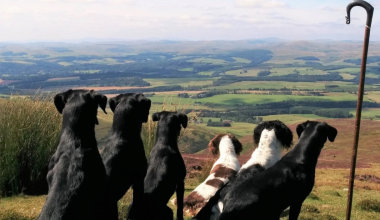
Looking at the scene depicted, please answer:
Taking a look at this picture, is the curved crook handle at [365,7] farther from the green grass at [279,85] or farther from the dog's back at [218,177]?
the green grass at [279,85]

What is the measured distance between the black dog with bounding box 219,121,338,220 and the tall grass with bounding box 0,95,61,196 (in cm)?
769

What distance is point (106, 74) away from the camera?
610ft

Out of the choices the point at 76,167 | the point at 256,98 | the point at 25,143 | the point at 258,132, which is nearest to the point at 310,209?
the point at 258,132

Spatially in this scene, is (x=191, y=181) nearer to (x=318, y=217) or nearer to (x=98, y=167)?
(x=318, y=217)

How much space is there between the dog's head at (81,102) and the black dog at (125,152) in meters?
0.72

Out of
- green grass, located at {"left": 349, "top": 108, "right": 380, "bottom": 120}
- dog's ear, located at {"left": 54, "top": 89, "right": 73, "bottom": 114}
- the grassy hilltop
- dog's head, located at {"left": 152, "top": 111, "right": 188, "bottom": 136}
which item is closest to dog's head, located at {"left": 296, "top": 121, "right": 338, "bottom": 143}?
dog's head, located at {"left": 152, "top": 111, "right": 188, "bottom": 136}

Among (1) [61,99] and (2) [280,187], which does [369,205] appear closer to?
(2) [280,187]

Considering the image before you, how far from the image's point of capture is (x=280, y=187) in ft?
18.6

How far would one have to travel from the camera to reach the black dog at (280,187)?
5617 mm

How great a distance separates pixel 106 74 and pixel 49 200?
18630 cm

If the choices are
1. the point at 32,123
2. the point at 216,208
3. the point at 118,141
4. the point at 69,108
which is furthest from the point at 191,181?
the point at 69,108

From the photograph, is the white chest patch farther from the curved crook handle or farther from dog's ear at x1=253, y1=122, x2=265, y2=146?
the curved crook handle

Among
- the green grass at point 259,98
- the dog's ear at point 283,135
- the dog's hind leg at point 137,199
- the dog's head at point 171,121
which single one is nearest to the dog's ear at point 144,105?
the dog's head at point 171,121

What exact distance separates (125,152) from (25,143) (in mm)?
6717
